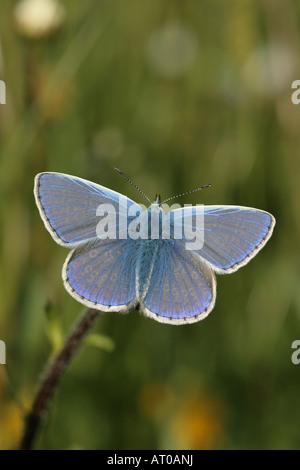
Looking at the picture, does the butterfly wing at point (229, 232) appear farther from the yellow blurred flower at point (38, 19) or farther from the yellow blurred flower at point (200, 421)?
the yellow blurred flower at point (38, 19)

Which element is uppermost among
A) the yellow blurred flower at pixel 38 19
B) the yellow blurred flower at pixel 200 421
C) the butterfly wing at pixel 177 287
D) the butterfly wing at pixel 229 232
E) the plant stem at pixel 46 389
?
the yellow blurred flower at pixel 38 19

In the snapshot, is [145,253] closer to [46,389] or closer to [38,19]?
[46,389]

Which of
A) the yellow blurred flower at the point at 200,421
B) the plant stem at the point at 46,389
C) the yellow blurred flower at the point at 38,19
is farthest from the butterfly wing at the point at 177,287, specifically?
the yellow blurred flower at the point at 38,19

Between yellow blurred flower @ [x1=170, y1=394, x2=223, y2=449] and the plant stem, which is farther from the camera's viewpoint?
yellow blurred flower @ [x1=170, y1=394, x2=223, y2=449]

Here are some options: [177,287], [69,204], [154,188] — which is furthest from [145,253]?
[154,188]

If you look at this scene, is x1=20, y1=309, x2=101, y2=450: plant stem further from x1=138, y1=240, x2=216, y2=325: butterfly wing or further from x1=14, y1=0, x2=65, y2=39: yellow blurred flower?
x1=14, y1=0, x2=65, y2=39: yellow blurred flower

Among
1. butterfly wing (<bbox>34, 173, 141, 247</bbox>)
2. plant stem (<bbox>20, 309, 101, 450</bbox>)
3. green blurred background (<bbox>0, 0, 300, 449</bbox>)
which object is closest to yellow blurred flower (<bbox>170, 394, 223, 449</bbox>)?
green blurred background (<bbox>0, 0, 300, 449</bbox>)

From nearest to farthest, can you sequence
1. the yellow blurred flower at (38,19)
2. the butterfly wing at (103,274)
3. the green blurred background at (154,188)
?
the butterfly wing at (103,274), the green blurred background at (154,188), the yellow blurred flower at (38,19)

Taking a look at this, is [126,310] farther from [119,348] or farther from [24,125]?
[24,125]
